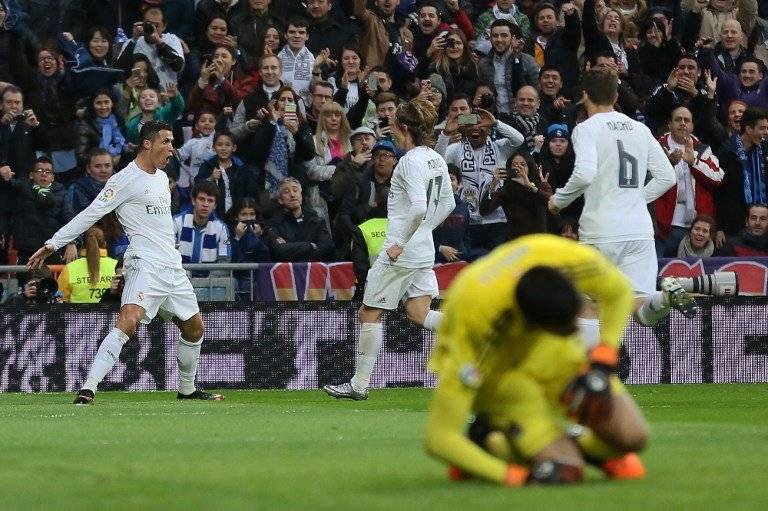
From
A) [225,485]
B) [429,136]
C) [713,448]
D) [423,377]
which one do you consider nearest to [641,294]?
[429,136]

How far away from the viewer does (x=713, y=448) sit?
9039mm

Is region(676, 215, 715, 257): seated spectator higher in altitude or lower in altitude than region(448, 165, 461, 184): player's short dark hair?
lower

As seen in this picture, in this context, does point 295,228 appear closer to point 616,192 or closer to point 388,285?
point 388,285

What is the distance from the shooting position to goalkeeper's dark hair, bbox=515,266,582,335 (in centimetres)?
656

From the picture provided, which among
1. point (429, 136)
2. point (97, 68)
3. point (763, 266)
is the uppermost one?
point (97, 68)

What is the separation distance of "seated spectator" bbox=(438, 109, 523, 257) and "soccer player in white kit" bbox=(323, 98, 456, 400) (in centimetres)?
427

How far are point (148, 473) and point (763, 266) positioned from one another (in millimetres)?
11570

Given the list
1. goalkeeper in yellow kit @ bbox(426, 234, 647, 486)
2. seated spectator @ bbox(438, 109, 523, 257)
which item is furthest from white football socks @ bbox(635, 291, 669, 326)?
seated spectator @ bbox(438, 109, 523, 257)

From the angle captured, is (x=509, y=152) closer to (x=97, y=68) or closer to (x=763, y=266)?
(x=763, y=266)

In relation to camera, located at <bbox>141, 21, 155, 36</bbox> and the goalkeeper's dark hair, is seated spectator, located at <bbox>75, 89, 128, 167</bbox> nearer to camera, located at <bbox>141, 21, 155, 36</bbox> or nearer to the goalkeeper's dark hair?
camera, located at <bbox>141, 21, 155, 36</bbox>

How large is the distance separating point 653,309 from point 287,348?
6069 millimetres

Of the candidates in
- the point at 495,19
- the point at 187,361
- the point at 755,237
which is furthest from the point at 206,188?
the point at 755,237

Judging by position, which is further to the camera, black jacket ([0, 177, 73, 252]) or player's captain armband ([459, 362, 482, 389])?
Result: black jacket ([0, 177, 73, 252])

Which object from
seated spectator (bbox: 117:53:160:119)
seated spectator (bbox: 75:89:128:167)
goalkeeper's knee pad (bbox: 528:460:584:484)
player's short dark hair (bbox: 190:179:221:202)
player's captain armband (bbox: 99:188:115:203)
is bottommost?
goalkeeper's knee pad (bbox: 528:460:584:484)
